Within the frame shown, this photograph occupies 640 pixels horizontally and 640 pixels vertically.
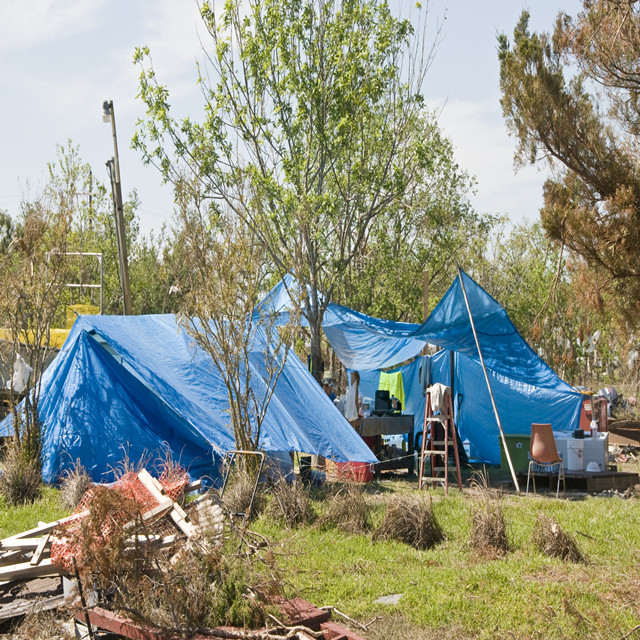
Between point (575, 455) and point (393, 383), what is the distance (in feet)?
18.9

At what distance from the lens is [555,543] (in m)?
5.75

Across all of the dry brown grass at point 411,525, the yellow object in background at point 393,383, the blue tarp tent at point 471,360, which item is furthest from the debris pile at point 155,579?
the yellow object in background at point 393,383

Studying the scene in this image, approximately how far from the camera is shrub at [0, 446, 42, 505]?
772 centimetres

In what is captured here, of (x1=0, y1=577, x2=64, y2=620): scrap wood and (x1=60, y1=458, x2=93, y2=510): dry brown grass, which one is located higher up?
(x1=60, y1=458, x2=93, y2=510): dry brown grass

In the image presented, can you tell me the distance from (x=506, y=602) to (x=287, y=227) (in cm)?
930

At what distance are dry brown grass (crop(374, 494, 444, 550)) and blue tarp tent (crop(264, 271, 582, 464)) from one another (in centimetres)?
353

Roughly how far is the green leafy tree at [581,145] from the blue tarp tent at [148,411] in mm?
4002

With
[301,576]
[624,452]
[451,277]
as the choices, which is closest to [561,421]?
[624,452]

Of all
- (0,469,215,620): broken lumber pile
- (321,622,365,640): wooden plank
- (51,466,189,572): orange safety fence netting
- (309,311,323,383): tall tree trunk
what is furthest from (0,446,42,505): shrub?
(309,311,323,383): tall tree trunk

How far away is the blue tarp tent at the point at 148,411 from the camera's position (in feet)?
28.4

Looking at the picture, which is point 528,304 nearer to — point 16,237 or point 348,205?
point 348,205

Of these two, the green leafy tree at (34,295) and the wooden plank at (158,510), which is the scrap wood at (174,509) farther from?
the green leafy tree at (34,295)

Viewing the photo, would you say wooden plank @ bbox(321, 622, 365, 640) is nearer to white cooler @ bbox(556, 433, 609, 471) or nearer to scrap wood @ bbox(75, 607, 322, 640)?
scrap wood @ bbox(75, 607, 322, 640)

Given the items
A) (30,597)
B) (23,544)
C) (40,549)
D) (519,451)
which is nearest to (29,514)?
(30,597)
